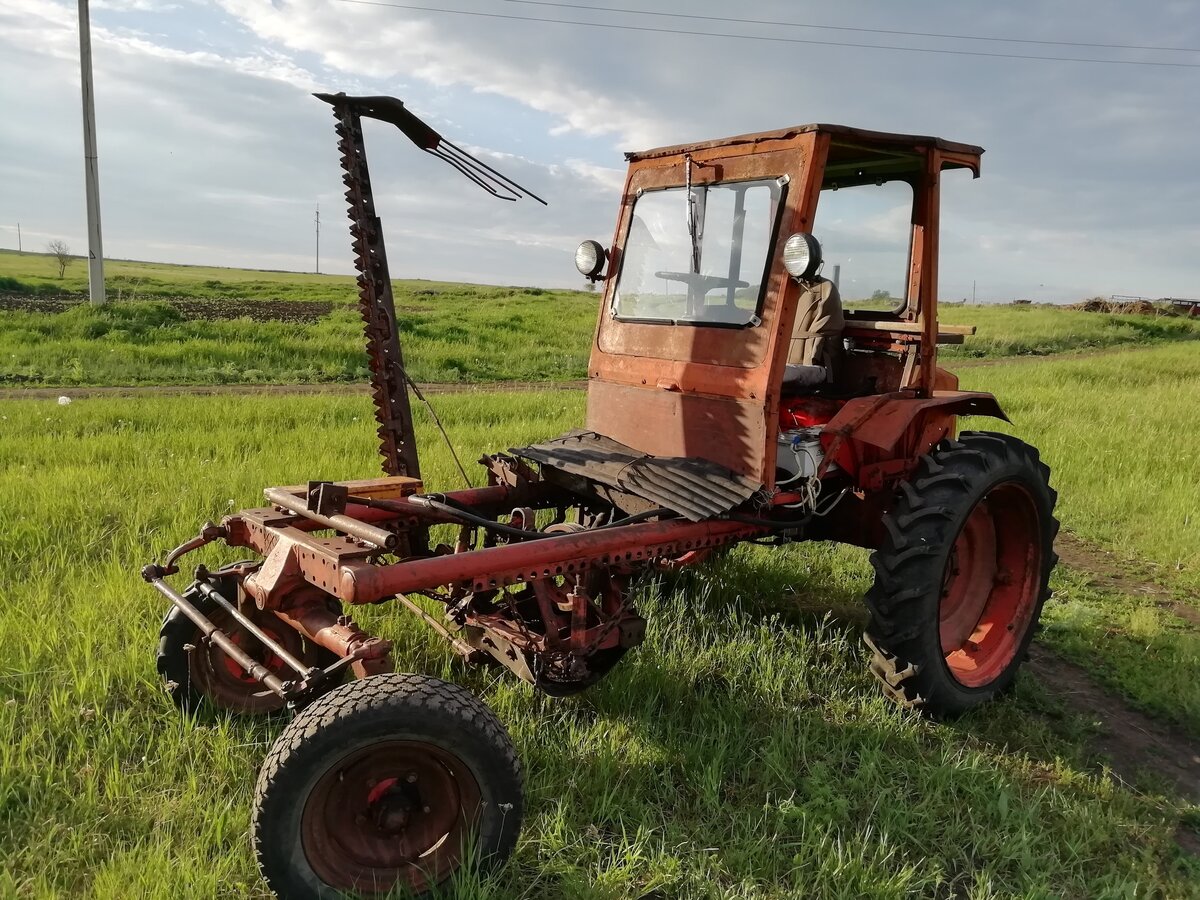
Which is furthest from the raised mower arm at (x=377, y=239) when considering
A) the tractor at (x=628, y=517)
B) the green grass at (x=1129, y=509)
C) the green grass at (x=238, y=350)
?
the green grass at (x=238, y=350)

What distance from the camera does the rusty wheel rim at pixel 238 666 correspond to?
3.31 metres

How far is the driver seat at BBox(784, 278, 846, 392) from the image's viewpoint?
4398mm

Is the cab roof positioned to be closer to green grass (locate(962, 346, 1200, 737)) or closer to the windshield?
the windshield

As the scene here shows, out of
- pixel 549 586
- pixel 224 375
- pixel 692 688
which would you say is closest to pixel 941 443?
pixel 692 688

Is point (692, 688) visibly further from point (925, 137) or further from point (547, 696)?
point (925, 137)

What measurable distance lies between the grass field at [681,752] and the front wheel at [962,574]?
203 millimetres

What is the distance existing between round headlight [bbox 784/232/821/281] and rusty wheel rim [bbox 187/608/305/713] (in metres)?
2.46

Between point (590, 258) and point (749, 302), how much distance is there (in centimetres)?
103

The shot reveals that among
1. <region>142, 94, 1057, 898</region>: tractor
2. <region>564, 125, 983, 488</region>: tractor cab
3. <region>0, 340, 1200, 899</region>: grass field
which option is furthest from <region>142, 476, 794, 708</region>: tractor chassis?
<region>564, 125, 983, 488</region>: tractor cab

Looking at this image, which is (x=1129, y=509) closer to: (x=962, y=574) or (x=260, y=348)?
(x=962, y=574)

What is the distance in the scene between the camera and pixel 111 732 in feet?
10.2

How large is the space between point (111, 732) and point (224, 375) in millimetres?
10738

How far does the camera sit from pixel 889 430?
375 centimetres

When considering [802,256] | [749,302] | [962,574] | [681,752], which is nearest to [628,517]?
[681,752]
